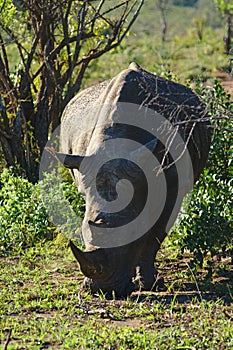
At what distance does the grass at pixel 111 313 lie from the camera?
17.8 feet

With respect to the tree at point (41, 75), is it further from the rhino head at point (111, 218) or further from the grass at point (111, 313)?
the rhino head at point (111, 218)

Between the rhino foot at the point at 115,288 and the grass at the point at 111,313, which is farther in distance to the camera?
the rhino foot at the point at 115,288

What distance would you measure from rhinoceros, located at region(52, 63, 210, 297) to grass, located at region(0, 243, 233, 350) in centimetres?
29

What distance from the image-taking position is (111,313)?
20.2 ft

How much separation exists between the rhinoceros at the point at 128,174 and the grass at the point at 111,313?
0.94ft

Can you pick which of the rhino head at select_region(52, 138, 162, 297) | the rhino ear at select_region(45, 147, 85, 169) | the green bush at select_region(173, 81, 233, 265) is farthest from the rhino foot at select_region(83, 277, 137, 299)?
the green bush at select_region(173, 81, 233, 265)

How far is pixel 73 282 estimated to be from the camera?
738 centimetres

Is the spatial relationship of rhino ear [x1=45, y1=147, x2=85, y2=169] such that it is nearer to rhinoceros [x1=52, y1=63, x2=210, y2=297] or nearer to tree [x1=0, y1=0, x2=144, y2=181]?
rhinoceros [x1=52, y1=63, x2=210, y2=297]

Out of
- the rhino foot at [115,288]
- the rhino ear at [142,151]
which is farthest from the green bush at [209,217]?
the rhino foot at [115,288]

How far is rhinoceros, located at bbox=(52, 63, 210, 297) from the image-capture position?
6.26 meters

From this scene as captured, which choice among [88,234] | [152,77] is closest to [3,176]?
[152,77]

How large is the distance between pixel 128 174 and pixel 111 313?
3.81 ft

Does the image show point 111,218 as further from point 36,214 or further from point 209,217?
point 36,214

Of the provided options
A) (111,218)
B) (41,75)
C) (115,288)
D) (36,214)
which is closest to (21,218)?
(36,214)
